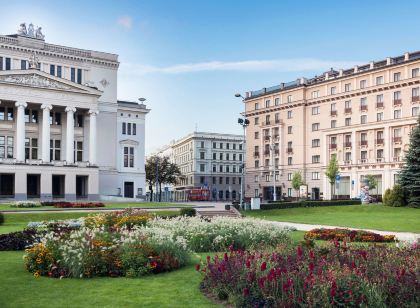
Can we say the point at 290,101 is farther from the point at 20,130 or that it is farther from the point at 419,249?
the point at 419,249

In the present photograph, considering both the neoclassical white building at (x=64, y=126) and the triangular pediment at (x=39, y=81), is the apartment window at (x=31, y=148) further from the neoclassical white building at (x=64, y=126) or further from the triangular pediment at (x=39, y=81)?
the triangular pediment at (x=39, y=81)

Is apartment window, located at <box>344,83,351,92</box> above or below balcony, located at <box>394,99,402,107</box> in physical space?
above

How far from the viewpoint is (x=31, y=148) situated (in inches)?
2586

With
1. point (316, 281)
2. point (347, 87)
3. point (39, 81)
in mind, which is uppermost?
point (347, 87)

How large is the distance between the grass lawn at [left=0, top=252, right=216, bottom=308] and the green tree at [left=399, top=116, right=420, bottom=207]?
38260mm

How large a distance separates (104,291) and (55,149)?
198ft

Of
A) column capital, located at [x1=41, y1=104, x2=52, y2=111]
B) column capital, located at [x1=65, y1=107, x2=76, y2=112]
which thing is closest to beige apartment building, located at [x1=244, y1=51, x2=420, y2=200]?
column capital, located at [x1=65, y1=107, x2=76, y2=112]

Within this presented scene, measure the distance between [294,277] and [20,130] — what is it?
59.0 m

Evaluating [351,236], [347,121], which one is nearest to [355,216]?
[351,236]

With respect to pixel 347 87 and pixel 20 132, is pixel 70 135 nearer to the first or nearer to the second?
Answer: pixel 20 132

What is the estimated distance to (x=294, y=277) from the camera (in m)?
8.98

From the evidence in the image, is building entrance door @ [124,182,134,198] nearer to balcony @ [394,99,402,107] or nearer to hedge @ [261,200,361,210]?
hedge @ [261,200,361,210]

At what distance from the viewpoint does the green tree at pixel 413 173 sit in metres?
46.0

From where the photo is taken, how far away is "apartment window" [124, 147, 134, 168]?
76.0 metres
